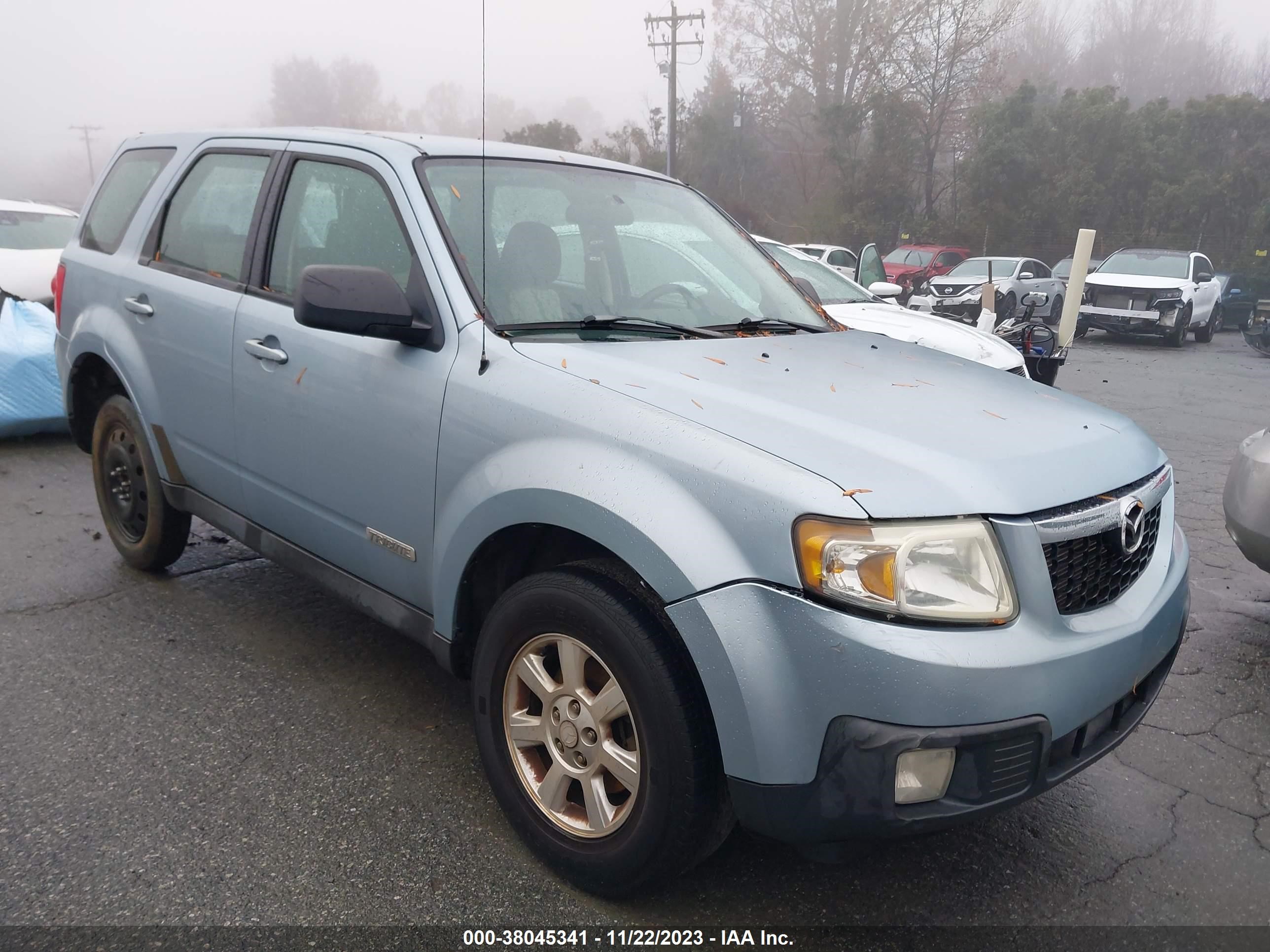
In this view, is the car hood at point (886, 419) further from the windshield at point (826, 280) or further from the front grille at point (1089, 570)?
the windshield at point (826, 280)

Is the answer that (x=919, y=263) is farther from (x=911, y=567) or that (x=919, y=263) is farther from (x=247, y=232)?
(x=911, y=567)

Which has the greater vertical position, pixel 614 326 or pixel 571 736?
pixel 614 326

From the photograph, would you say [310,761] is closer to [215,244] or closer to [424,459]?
[424,459]

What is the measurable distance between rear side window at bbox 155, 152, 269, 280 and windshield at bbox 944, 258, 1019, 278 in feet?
60.0

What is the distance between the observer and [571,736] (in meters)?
2.36

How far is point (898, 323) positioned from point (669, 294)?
4035 millimetres

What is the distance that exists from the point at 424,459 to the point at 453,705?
3.50 feet

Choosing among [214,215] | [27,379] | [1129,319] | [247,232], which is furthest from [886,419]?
[1129,319]

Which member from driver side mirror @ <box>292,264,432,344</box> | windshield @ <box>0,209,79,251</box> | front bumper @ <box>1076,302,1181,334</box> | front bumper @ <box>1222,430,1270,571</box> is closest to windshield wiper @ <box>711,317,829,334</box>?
driver side mirror @ <box>292,264,432,344</box>

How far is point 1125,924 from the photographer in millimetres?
2375

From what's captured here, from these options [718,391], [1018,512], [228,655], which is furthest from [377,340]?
[1018,512]

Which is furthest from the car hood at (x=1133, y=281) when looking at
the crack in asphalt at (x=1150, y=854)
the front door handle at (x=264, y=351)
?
the front door handle at (x=264, y=351)

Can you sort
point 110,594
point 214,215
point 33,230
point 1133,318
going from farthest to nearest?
point 1133,318
point 33,230
point 110,594
point 214,215

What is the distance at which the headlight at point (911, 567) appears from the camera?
1916 millimetres
